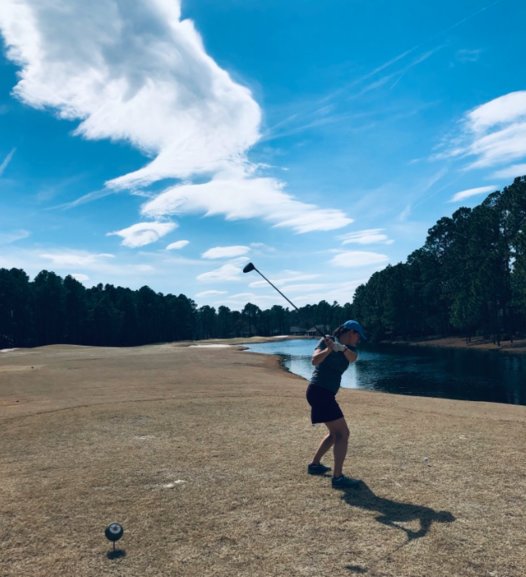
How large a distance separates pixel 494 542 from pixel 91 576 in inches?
190

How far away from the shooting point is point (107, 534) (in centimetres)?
568

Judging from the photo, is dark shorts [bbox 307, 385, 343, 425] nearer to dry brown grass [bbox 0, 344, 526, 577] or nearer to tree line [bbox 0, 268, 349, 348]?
dry brown grass [bbox 0, 344, 526, 577]

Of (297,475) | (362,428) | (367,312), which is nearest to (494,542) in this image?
(297,475)

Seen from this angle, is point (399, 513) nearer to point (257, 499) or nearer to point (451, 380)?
point (257, 499)

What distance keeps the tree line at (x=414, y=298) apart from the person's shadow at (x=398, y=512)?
53.8 meters

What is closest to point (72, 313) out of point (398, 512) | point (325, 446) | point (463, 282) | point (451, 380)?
point (463, 282)

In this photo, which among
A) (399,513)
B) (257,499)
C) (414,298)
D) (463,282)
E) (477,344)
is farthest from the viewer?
(414,298)

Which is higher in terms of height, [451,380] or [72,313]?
[72,313]

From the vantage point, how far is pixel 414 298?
357ft

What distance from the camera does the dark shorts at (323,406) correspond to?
26.4ft

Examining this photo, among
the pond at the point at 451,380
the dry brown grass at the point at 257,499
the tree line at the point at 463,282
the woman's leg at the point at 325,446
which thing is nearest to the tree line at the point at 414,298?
the tree line at the point at 463,282

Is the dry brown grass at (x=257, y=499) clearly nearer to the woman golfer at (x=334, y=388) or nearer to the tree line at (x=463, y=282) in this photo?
the woman golfer at (x=334, y=388)

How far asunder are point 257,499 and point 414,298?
107 metres

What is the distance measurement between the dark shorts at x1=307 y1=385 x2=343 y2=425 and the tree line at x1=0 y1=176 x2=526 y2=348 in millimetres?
53239
